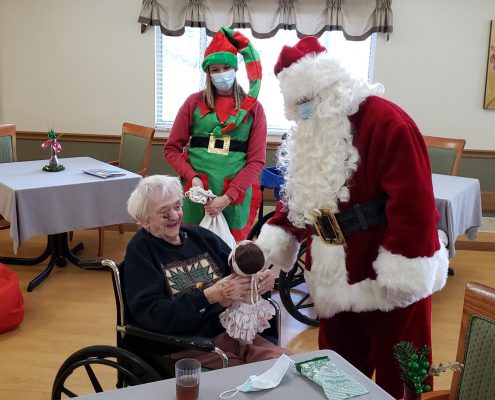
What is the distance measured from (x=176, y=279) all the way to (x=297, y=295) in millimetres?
1630

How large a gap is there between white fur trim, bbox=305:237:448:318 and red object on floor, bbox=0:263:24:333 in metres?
1.74

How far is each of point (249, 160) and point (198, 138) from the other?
29cm

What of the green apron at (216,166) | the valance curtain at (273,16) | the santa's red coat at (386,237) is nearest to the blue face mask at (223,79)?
the green apron at (216,166)

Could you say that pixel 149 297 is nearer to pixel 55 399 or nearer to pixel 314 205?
pixel 55 399

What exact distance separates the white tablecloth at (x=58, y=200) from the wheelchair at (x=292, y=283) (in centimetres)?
88

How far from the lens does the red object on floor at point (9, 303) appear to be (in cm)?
279

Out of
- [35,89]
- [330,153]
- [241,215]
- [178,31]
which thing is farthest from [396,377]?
[35,89]

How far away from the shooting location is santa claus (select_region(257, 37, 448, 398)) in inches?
61.2

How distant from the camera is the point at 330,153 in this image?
1.68 meters

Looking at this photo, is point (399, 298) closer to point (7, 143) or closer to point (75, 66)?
point (7, 143)

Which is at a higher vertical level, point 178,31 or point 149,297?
point 178,31

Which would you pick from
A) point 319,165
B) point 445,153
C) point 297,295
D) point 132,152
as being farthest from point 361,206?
point 132,152

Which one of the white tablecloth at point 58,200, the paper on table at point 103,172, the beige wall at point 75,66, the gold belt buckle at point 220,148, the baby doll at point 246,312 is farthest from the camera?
the beige wall at point 75,66

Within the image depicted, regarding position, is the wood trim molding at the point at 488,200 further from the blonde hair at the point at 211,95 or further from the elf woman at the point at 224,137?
the blonde hair at the point at 211,95
